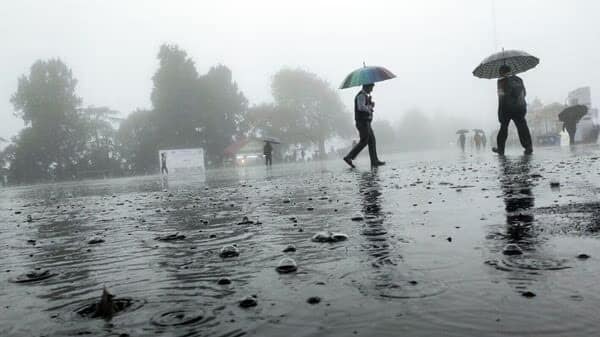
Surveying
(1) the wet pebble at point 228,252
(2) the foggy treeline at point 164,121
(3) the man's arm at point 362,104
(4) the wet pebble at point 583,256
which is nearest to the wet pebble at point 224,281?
(1) the wet pebble at point 228,252

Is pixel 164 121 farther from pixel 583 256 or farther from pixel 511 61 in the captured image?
pixel 583 256

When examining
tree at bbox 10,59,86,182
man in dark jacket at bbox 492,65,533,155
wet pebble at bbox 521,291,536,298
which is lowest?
wet pebble at bbox 521,291,536,298

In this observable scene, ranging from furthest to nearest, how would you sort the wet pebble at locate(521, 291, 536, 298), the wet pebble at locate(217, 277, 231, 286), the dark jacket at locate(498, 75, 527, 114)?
the dark jacket at locate(498, 75, 527, 114) → the wet pebble at locate(217, 277, 231, 286) → the wet pebble at locate(521, 291, 536, 298)

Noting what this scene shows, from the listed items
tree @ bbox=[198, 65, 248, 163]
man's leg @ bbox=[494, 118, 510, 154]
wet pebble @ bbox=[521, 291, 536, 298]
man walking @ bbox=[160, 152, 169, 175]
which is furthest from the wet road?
tree @ bbox=[198, 65, 248, 163]

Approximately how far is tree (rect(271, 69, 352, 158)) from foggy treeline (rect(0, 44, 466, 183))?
157 millimetres

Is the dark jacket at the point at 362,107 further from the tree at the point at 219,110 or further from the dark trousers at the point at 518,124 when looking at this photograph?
the tree at the point at 219,110

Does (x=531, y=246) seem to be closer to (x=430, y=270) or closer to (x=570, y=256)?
(x=570, y=256)

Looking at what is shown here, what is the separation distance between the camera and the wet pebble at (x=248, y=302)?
1.77 meters

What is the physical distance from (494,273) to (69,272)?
2.00m

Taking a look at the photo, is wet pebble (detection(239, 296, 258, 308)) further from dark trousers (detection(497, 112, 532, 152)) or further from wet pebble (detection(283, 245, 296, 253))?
dark trousers (detection(497, 112, 532, 152))

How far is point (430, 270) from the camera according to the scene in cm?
210

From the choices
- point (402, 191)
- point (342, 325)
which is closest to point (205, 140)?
point (402, 191)

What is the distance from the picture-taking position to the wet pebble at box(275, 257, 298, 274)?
2.27 meters

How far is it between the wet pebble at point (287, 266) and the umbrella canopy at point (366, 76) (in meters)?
11.4
